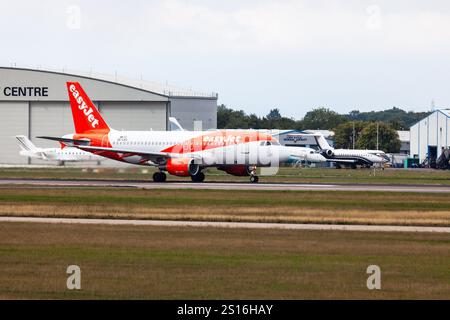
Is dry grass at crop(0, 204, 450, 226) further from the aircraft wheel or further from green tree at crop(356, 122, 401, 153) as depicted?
green tree at crop(356, 122, 401, 153)

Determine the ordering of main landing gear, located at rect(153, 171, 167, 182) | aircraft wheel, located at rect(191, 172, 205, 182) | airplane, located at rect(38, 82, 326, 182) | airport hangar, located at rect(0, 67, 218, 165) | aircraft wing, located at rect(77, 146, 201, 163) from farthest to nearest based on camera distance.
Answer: airport hangar, located at rect(0, 67, 218, 165), aircraft wing, located at rect(77, 146, 201, 163), main landing gear, located at rect(153, 171, 167, 182), aircraft wheel, located at rect(191, 172, 205, 182), airplane, located at rect(38, 82, 326, 182)

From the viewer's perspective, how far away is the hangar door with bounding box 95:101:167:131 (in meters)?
106

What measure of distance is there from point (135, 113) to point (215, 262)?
8317 centimetres

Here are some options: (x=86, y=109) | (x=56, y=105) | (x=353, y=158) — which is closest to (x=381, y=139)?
(x=353, y=158)

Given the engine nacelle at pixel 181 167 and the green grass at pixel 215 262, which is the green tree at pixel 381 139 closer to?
the engine nacelle at pixel 181 167

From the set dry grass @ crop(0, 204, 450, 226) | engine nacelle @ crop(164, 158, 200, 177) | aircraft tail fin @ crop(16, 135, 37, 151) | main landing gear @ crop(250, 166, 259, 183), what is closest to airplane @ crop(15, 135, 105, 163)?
aircraft tail fin @ crop(16, 135, 37, 151)

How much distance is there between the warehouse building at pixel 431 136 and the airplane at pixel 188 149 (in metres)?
71.6

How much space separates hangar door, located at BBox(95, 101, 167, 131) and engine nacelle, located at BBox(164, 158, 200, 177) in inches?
1619

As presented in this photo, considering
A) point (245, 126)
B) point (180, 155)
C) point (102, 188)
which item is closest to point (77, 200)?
point (102, 188)

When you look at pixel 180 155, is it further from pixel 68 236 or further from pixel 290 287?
pixel 290 287

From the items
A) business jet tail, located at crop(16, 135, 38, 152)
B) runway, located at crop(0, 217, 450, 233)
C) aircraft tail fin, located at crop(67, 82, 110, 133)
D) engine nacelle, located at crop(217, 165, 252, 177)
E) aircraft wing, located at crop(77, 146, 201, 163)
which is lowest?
runway, located at crop(0, 217, 450, 233)

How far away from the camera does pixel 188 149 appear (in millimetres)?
67562
